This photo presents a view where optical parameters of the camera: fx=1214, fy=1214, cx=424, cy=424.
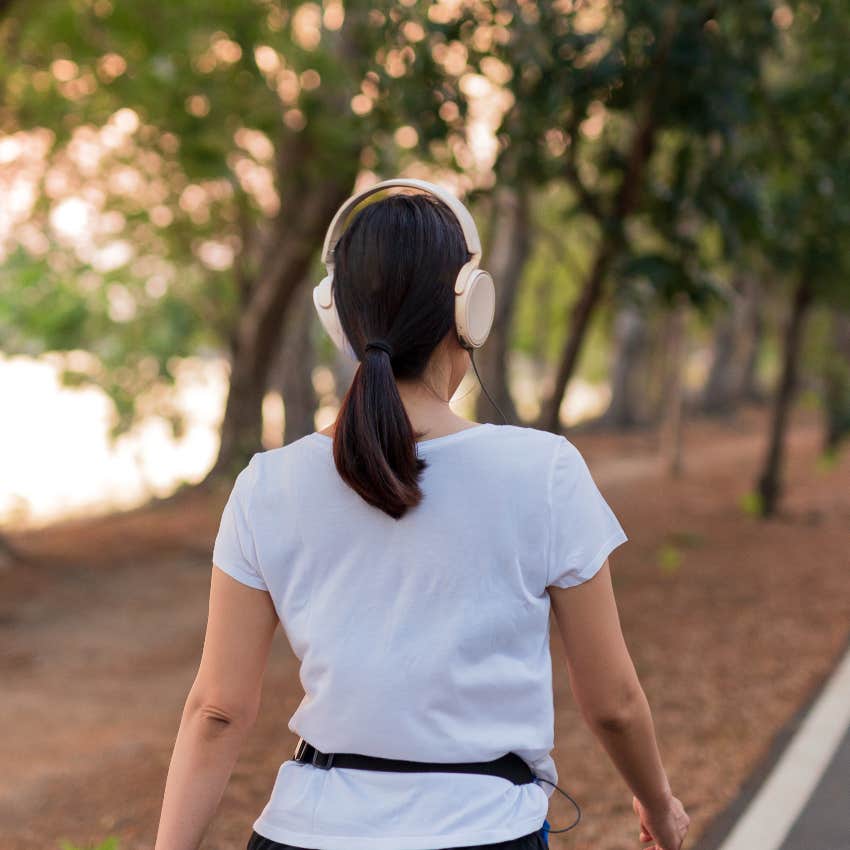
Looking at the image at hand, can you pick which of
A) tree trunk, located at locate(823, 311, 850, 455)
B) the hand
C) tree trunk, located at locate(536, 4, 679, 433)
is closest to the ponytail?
the hand

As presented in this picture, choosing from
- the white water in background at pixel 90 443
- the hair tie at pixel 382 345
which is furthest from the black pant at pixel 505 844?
the white water in background at pixel 90 443

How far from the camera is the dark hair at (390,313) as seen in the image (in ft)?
5.59

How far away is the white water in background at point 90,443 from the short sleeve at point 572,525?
9022mm

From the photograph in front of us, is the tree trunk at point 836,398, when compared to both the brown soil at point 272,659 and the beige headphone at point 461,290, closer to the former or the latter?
the brown soil at point 272,659

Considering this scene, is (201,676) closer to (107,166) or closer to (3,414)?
(107,166)

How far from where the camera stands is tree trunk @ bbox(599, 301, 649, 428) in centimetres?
2648

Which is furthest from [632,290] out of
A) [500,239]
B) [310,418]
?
[500,239]

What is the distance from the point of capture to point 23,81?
12.4 m

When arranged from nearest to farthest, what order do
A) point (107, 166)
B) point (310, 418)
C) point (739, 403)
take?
point (107, 166), point (310, 418), point (739, 403)

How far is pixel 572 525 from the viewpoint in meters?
1.72

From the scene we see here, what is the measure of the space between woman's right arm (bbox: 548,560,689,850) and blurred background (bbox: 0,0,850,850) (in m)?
0.91

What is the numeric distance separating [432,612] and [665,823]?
2.18ft

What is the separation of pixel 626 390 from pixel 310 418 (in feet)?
37.1

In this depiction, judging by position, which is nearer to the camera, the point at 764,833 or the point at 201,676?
the point at 201,676
